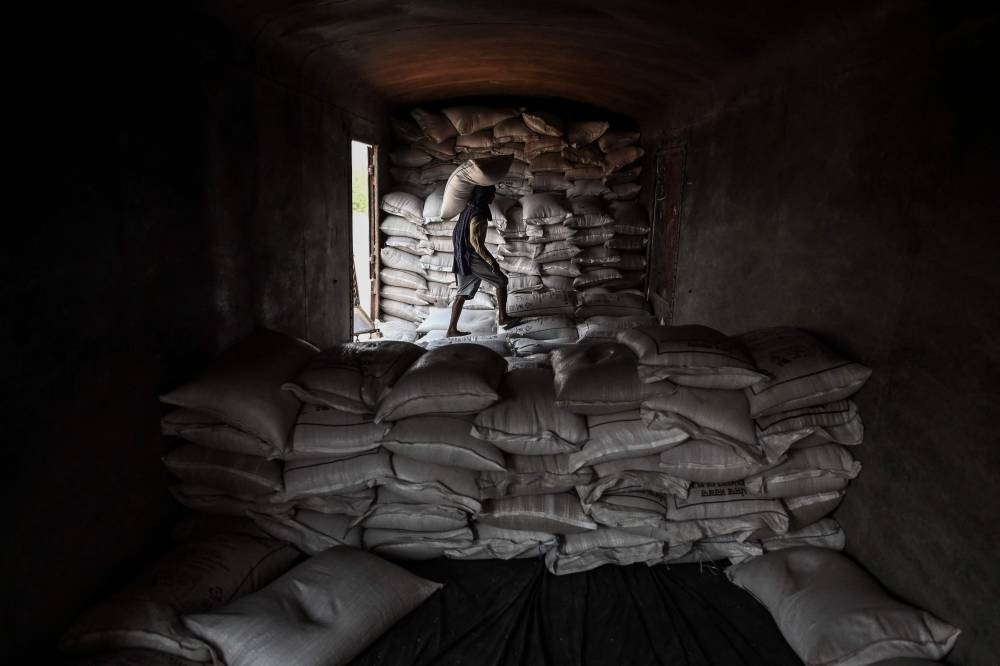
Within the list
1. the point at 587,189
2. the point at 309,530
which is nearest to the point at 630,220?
the point at 587,189

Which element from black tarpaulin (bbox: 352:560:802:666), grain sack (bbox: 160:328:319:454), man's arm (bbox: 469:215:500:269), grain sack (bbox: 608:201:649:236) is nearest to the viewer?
black tarpaulin (bbox: 352:560:802:666)

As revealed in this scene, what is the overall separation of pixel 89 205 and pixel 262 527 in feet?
4.41

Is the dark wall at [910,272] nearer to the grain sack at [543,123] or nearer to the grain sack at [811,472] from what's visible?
the grain sack at [811,472]

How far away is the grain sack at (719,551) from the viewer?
248cm

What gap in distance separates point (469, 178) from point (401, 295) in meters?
1.77

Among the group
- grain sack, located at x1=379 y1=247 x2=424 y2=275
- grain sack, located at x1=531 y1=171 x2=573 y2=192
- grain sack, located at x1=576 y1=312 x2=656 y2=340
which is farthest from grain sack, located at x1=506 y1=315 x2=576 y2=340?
grain sack, located at x1=531 y1=171 x2=573 y2=192

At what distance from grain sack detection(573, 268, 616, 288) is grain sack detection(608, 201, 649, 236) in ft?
1.36

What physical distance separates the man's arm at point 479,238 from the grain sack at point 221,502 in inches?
143

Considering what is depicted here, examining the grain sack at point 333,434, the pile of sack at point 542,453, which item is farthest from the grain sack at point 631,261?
the grain sack at point 333,434

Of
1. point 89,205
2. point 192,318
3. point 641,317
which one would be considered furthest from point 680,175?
point 89,205

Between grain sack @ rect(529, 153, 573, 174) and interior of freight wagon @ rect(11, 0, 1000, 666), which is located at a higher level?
grain sack @ rect(529, 153, 573, 174)

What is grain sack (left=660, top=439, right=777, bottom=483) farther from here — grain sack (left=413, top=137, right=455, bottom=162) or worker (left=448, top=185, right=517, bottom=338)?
grain sack (left=413, top=137, right=455, bottom=162)

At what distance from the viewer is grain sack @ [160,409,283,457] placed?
7.48 feet

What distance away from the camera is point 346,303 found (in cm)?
491
